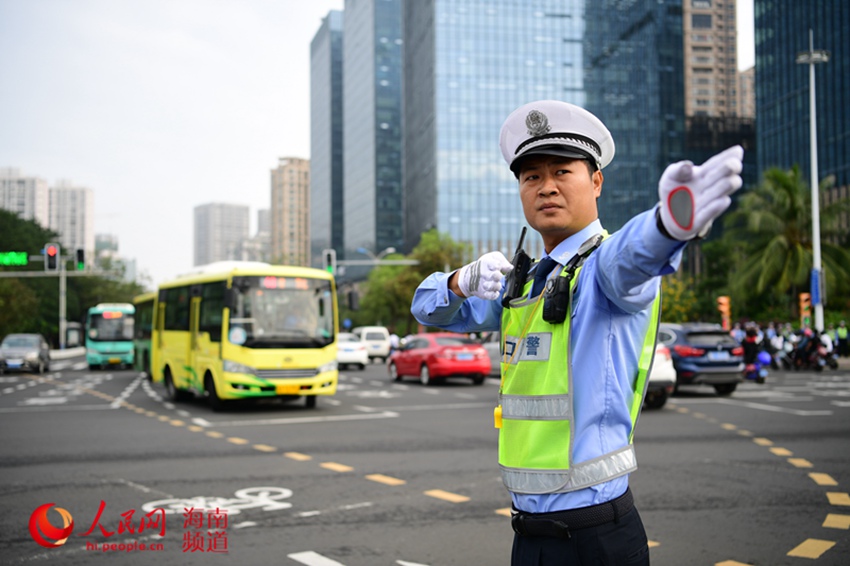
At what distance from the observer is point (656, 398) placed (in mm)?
15422

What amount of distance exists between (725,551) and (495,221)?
9052cm

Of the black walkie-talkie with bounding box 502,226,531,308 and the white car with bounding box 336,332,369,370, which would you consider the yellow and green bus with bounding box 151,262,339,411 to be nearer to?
the black walkie-talkie with bounding box 502,226,531,308

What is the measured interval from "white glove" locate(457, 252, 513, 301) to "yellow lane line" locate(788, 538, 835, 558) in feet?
13.6

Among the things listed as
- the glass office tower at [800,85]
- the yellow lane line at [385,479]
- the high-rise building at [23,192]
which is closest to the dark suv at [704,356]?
the yellow lane line at [385,479]

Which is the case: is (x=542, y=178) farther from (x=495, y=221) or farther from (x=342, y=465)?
(x=495, y=221)

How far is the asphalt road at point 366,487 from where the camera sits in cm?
566

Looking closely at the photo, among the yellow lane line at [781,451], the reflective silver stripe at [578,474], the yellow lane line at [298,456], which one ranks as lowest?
the yellow lane line at [298,456]

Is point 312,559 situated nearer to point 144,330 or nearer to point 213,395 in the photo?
point 213,395

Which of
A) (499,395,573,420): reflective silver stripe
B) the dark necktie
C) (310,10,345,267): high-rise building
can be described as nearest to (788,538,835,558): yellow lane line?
(499,395,573,420): reflective silver stripe

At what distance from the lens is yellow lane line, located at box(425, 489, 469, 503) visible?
7.20 meters

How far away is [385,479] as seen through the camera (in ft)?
27.0

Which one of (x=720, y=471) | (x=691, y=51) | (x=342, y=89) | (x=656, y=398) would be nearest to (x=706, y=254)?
(x=656, y=398)

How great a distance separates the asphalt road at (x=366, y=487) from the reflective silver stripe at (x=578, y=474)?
3272 mm

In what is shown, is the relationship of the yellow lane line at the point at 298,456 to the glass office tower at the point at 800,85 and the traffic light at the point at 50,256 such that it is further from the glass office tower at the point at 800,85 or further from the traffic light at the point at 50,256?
the glass office tower at the point at 800,85
